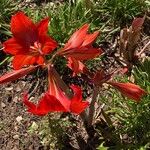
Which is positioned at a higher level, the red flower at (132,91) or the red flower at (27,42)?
the red flower at (27,42)

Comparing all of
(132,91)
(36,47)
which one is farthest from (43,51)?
(132,91)

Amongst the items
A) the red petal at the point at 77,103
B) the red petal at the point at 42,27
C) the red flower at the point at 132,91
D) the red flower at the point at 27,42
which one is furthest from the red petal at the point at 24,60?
the red flower at the point at 132,91

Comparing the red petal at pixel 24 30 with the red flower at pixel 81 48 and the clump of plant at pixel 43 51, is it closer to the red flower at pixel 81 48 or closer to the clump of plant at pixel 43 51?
the clump of plant at pixel 43 51

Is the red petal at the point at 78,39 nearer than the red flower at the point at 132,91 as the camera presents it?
Yes

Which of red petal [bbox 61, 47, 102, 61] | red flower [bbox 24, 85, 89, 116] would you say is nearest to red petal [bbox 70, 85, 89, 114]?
red flower [bbox 24, 85, 89, 116]

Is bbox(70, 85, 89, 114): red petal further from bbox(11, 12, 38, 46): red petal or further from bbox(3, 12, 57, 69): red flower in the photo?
bbox(11, 12, 38, 46): red petal
